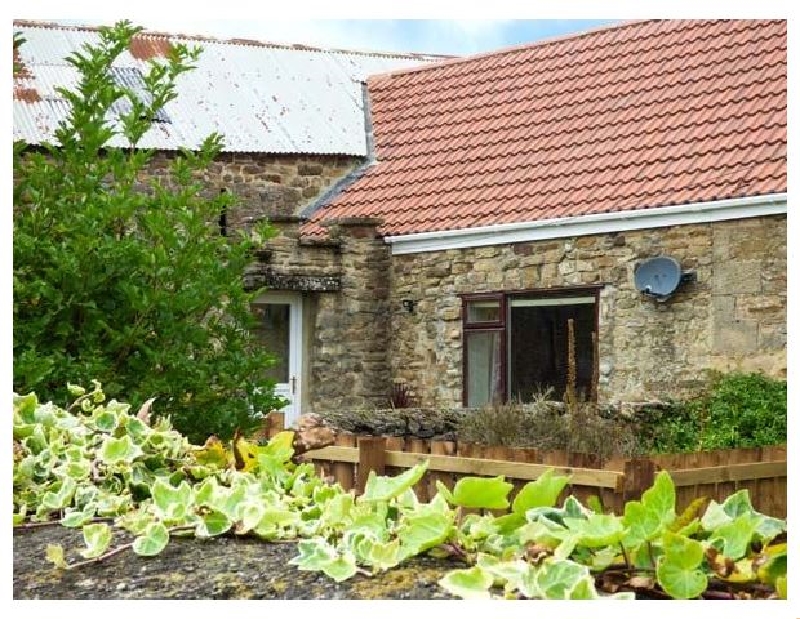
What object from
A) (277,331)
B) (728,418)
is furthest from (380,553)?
(277,331)

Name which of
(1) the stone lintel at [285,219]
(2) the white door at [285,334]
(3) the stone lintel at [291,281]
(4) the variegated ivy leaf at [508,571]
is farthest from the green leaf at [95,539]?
(2) the white door at [285,334]

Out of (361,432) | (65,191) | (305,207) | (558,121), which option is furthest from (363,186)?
(65,191)

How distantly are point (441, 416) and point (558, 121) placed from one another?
4.88 m

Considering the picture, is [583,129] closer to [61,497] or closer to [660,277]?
[660,277]

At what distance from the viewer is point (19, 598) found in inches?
145

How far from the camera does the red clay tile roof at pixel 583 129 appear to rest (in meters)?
14.4

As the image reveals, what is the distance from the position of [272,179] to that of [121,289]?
38.5ft

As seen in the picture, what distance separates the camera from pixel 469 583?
3.24m

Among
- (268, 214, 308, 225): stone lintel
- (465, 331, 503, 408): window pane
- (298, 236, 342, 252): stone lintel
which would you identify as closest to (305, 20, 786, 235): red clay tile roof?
(298, 236, 342, 252): stone lintel

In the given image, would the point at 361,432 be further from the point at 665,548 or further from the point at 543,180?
the point at 665,548

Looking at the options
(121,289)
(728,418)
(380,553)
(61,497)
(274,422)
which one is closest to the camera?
(380,553)

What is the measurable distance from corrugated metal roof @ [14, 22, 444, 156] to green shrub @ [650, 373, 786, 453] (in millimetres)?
6945

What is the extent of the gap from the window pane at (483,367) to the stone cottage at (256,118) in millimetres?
2035
